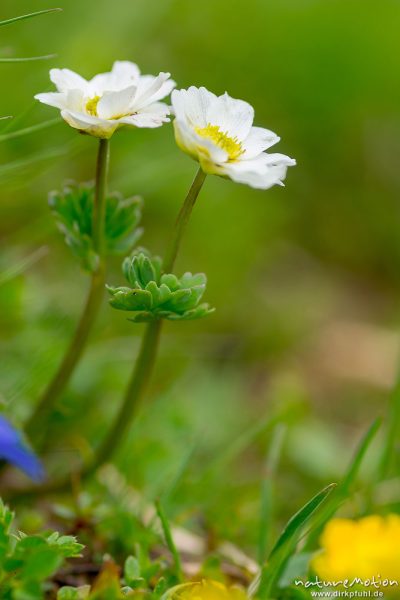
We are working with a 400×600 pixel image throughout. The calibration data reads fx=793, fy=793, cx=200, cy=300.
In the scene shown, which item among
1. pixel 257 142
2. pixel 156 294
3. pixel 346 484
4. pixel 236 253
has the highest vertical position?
pixel 257 142

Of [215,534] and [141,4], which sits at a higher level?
[141,4]

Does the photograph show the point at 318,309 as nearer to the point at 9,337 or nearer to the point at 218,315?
the point at 218,315

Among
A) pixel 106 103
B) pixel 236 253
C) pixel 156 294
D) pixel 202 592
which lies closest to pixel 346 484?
pixel 202 592

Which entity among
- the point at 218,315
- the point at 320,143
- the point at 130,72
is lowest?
A: the point at 218,315

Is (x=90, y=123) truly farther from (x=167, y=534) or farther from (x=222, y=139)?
(x=167, y=534)

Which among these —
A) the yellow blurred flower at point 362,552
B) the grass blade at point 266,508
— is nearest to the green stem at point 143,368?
the grass blade at point 266,508

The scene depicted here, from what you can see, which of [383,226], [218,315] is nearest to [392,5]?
[383,226]

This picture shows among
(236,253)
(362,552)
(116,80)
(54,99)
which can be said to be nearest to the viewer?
(362,552)
